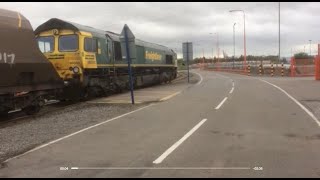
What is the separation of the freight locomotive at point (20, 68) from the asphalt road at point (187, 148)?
12.6 feet

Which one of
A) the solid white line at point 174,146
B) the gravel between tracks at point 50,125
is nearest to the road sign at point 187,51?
the gravel between tracks at point 50,125

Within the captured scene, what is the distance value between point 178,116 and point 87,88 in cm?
897

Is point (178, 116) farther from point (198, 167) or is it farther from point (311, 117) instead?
point (198, 167)

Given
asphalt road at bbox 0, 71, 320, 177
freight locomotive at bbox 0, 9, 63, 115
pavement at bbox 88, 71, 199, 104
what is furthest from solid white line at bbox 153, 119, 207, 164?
pavement at bbox 88, 71, 199, 104

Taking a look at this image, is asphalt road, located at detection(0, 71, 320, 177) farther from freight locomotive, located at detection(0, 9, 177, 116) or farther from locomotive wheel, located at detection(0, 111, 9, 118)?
locomotive wheel, located at detection(0, 111, 9, 118)

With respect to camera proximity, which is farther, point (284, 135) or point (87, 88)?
point (87, 88)

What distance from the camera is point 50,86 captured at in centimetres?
1998

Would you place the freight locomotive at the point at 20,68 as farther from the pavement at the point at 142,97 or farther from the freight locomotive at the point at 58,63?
the pavement at the point at 142,97

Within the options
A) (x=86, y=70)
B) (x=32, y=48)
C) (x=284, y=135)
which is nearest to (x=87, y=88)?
(x=86, y=70)

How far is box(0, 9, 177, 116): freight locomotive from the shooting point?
17.4 meters

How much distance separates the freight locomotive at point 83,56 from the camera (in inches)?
944

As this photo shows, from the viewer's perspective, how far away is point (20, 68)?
17672 millimetres

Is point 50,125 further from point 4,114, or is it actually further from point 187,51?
point 187,51

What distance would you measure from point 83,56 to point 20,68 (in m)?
6.72
